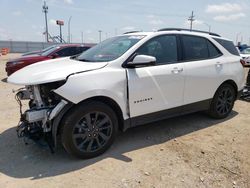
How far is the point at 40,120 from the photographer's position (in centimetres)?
361

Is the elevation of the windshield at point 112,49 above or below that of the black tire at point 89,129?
above

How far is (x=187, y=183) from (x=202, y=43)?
113 inches

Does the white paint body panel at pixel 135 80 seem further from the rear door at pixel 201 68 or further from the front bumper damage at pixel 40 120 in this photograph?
the front bumper damage at pixel 40 120

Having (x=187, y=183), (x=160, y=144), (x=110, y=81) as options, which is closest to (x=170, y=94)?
(x=160, y=144)

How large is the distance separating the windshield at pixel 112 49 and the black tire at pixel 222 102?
215 cm

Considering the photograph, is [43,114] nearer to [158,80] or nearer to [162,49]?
[158,80]

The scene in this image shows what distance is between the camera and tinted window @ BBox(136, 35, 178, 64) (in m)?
4.21

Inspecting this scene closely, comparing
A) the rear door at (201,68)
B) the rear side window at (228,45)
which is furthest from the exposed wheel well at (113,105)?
the rear side window at (228,45)

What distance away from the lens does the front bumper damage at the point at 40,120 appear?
347 cm

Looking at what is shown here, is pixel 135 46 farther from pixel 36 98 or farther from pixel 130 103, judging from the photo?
pixel 36 98

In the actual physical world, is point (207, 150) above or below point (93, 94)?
below

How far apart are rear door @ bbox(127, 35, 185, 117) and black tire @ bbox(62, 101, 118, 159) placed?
1.40ft

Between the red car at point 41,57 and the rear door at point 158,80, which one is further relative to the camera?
the red car at point 41,57

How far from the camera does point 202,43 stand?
5.05 metres
